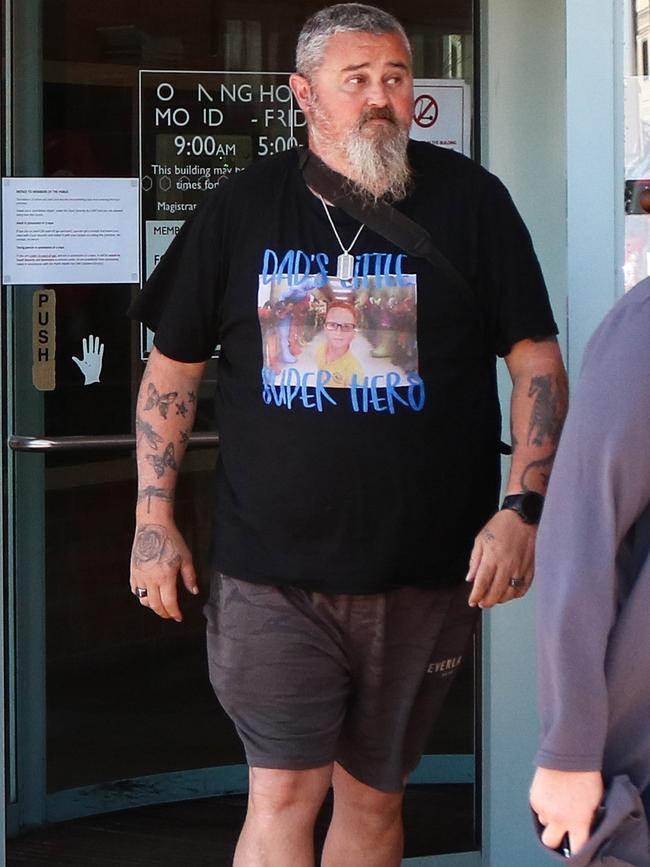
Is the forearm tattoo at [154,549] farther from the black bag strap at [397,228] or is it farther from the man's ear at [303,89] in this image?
the man's ear at [303,89]

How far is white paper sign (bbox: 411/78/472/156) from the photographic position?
384 centimetres

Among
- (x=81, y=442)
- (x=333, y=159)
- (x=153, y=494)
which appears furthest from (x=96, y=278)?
(x=333, y=159)

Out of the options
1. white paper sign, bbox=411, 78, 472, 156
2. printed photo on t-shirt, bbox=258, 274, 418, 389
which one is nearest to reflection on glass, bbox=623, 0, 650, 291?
printed photo on t-shirt, bbox=258, 274, 418, 389

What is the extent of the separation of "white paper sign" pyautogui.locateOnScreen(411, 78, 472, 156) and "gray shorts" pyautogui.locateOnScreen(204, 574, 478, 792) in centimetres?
136

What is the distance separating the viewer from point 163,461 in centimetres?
304

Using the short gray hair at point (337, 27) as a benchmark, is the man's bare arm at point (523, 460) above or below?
below

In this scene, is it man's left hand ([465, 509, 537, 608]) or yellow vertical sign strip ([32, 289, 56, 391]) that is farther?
yellow vertical sign strip ([32, 289, 56, 391])

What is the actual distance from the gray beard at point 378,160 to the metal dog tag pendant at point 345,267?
115 millimetres

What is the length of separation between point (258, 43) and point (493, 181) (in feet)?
4.49

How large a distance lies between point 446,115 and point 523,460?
4.39 ft

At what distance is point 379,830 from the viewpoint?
3.11m

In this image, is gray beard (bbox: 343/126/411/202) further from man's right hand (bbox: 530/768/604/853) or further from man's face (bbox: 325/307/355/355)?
man's right hand (bbox: 530/768/604/853)

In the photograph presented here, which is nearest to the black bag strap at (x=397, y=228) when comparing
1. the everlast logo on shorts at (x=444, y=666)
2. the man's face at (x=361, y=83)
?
the man's face at (x=361, y=83)

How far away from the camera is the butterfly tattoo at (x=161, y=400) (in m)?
3.05
